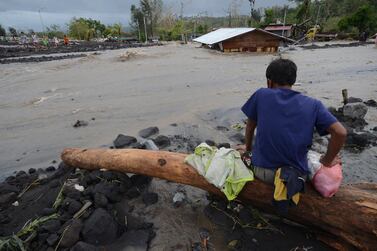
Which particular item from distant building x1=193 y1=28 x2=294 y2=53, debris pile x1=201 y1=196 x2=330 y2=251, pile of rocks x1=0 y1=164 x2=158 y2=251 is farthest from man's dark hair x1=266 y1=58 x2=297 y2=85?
distant building x1=193 y1=28 x2=294 y2=53

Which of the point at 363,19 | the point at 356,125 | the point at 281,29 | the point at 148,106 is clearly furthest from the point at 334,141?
the point at 363,19

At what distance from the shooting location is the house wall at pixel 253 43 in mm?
24431

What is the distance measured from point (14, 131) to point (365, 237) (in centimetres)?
733

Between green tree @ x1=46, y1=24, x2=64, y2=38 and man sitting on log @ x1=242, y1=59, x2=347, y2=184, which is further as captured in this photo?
green tree @ x1=46, y1=24, x2=64, y2=38

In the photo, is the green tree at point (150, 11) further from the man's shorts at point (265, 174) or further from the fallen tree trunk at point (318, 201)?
the man's shorts at point (265, 174)

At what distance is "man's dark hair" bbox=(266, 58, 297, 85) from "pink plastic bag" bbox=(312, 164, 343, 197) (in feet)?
2.89

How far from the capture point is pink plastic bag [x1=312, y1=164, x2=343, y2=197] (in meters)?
2.78

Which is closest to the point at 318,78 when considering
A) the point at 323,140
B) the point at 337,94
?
the point at 337,94

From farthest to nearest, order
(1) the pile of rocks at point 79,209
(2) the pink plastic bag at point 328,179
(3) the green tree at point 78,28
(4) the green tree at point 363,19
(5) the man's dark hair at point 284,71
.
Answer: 1. (3) the green tree at point 78,28
2. (4) the green tree at point 363,19
3. (1) the pile of rocks at point 79,209
4. (2) the pink plastic bag at point 328,179
5. (5) the man's dark hair at point 284,71

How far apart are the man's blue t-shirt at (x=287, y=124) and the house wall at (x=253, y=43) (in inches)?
903

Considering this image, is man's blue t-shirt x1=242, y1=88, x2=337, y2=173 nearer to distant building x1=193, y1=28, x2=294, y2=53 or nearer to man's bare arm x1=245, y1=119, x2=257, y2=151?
man's bare arm x1=245, y1=119, x2=257, y2=151

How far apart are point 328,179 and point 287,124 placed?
2.23 feet

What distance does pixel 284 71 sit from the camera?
267cm

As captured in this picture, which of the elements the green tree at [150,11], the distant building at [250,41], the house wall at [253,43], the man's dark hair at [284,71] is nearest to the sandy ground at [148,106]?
the man's dark hair at [284,71]
